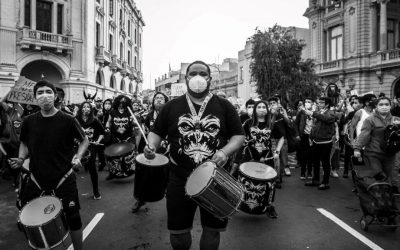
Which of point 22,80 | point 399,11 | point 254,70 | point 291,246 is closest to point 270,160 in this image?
point 291,246

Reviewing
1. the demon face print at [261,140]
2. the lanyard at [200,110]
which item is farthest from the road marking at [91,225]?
the demon face print at [261,140]

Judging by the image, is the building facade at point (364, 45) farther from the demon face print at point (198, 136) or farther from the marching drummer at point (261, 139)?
the demon face print at point (198, 136)

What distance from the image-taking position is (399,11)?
88.8 ft

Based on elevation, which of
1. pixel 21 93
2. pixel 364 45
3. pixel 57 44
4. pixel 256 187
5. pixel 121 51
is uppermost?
pixel 121 51

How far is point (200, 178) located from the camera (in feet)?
9.72

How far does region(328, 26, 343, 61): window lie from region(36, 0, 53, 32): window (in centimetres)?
2255

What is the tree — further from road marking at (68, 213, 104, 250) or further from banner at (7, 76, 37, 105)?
road marking at (68, 213, 104, 250)

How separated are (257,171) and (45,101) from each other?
311cm

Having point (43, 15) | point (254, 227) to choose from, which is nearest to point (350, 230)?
point (254, 227)

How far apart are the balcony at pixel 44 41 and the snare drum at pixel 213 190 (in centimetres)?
2254

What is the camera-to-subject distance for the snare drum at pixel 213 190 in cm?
291

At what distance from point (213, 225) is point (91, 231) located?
2546 millimetres

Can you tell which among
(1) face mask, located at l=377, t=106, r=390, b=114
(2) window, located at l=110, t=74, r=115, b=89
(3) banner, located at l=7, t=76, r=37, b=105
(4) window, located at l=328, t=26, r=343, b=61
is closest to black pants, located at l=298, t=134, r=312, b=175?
(1) face mask, located at l=377, t=106, r=390, b=114

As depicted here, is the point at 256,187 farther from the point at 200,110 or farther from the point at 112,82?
the point at 112,82
